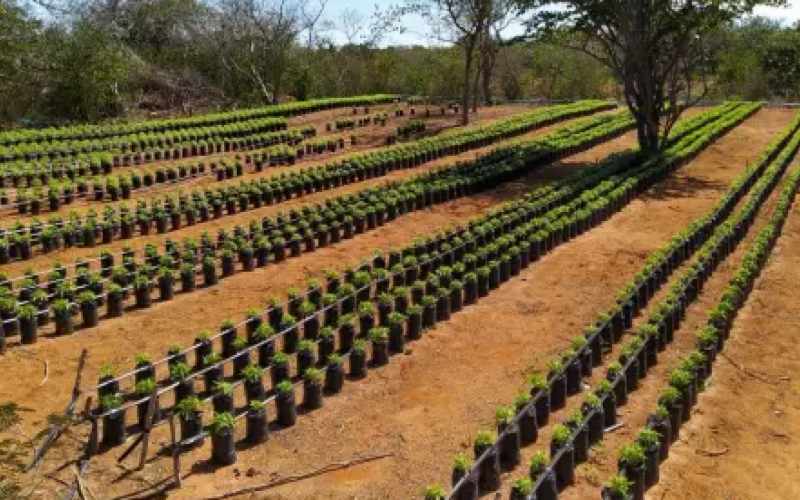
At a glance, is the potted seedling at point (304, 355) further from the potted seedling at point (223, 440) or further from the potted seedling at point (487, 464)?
the potted seedling at point (487, 464)

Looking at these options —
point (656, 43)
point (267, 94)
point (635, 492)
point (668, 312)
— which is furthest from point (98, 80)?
point (635, 492)

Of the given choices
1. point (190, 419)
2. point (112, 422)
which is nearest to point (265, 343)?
point (190, 419)

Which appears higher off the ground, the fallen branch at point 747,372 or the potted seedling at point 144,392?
the potted seedling at point 144,392

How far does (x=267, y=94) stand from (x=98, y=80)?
1028cm

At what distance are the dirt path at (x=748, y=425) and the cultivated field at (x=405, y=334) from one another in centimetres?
3

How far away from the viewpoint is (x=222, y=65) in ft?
132

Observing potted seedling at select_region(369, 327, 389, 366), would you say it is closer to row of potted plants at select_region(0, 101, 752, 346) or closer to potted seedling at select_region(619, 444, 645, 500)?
potted seedling at select_region(619, 444, 645, 500)

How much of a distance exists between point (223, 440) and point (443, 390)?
247 cm

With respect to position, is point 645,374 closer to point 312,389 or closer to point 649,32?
Answer: point 312,389

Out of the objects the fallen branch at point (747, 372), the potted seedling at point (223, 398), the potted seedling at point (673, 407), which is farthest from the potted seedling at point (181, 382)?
the fallen branch at point (747, 372)

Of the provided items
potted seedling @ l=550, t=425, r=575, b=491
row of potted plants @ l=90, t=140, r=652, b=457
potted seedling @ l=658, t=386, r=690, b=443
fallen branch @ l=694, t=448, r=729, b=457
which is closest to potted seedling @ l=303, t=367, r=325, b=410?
row of potted plants @ l=90, t=140, r=652, b=457

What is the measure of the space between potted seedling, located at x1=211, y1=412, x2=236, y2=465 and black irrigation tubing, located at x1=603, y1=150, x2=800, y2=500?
11.2ft

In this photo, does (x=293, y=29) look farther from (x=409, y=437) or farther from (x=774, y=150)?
(x=409, y=437)

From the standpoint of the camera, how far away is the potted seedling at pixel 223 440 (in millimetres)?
6344
